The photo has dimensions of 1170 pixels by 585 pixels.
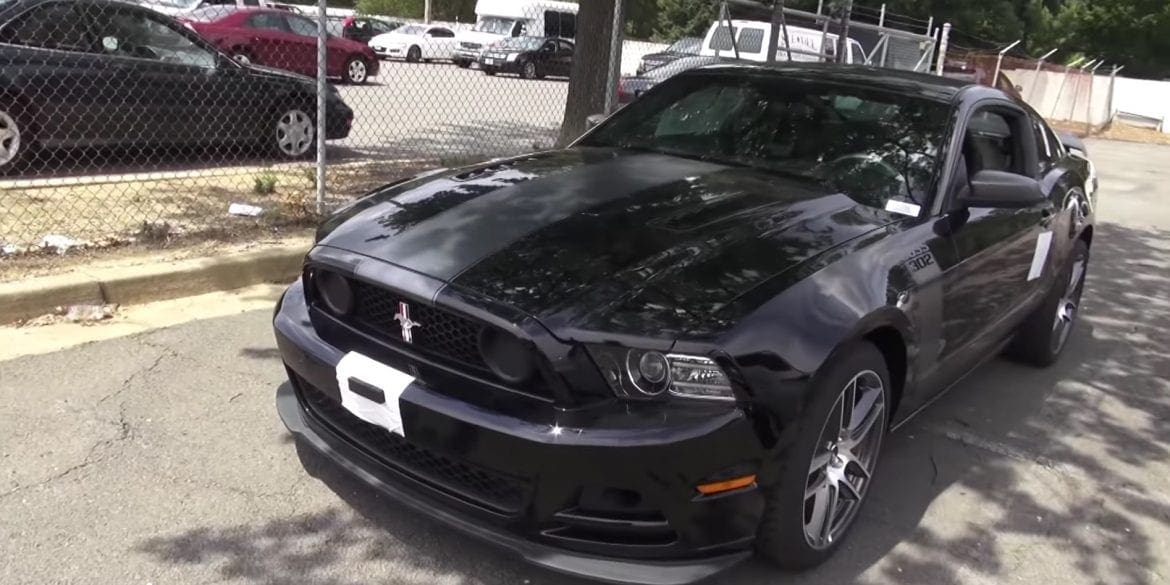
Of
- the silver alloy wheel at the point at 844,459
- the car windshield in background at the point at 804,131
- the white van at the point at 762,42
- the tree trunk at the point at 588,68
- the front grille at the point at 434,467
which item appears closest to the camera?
the front grille at the point at 434,467

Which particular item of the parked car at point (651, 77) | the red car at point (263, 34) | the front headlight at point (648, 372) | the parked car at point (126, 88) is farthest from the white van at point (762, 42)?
the front headlight at point (648, 372)

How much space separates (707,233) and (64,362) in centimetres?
294

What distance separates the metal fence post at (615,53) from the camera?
7629 mm

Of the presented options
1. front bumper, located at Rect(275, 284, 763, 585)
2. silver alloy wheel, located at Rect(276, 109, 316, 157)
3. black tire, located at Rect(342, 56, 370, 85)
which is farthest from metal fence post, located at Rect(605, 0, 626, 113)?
black tire, located at Rect(342, 56, 370, 85)

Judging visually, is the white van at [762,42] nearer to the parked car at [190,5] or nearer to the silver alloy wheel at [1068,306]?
the parked car at [190,5]

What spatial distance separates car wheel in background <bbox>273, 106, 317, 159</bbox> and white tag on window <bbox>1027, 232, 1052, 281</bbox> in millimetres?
6601

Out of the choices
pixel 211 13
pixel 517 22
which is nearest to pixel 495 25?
pixel 517 22

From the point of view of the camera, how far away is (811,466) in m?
2.77

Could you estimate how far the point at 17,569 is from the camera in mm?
2721

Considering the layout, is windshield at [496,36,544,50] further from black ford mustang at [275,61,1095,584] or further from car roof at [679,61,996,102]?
black ford mustang at [275,61,1095,584]

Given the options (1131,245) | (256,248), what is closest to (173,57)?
(256,248)

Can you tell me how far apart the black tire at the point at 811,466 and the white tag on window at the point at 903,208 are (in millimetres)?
690

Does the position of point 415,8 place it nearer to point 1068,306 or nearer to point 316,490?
point 1068,306

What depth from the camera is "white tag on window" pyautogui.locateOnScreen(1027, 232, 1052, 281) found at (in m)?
4.38
